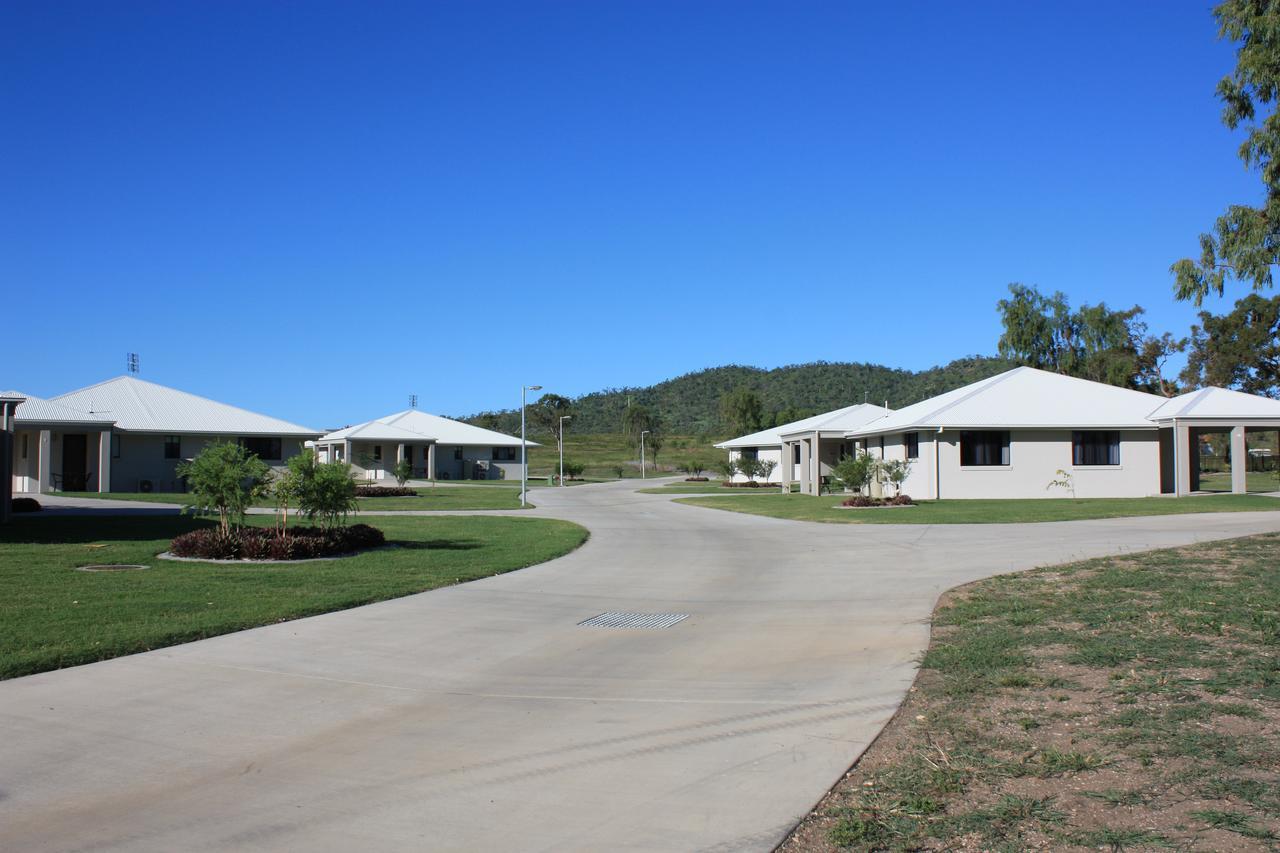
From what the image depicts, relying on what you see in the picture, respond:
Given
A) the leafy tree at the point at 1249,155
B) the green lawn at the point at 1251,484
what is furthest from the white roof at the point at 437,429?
the leafy tree at the point at 1249,155

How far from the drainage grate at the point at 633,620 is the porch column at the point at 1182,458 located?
2876 cm

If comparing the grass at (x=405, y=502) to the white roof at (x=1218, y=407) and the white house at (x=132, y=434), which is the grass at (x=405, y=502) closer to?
the white house at (x=132, y=434)

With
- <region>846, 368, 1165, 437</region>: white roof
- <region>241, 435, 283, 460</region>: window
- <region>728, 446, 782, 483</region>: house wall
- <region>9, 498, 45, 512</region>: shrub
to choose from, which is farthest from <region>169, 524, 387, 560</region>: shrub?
<region>728, 446, 782, 483</region>: house wall

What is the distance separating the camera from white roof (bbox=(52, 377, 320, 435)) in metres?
39.6

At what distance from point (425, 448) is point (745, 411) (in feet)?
120

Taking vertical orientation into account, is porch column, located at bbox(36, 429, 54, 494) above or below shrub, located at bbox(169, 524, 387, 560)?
above

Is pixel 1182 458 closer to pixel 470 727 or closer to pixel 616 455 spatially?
pixel 470 727

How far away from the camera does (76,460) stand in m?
39.0

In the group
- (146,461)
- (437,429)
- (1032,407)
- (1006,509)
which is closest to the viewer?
(1006,509)

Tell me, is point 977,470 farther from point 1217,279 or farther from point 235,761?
point 235,761

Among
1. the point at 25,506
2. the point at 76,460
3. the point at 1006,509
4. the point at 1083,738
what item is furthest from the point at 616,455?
the point at 1083,738

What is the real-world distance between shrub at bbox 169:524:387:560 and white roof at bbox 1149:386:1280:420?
29.5 meters

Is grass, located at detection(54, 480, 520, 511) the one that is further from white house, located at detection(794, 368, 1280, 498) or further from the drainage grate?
the drainage grate

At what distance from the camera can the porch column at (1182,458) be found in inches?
1289
